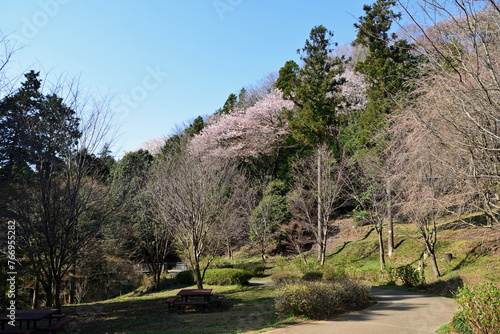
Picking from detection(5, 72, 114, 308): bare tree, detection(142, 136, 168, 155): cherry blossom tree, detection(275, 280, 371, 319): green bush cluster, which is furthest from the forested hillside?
detection(142, 136, 168, 155): cherry blossom tree

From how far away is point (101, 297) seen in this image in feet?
60.4

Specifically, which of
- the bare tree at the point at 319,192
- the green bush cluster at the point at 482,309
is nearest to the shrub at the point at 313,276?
the bare tree at the point at 319,192

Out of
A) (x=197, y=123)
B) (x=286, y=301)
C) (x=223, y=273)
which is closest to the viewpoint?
(x=286, y=301)

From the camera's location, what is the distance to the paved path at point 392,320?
20.7 feet

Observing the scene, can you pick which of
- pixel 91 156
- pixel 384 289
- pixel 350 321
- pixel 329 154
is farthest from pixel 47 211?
pixel 329 154

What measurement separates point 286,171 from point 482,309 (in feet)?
75.1

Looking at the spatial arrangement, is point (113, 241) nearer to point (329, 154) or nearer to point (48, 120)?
point (48, 120)

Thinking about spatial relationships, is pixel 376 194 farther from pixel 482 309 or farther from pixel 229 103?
pixel 229 103

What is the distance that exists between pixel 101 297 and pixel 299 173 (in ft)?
51.8

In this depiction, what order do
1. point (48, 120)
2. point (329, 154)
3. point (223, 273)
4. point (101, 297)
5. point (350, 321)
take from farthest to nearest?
point (329, 154)
point (101, 297)
point (223, 273)
point (48, 120)
point (350, 321)

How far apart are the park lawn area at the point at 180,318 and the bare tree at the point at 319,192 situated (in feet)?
27.8

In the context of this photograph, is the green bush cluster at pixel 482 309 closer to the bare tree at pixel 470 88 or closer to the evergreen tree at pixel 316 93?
the bare tree at pixel 470 88

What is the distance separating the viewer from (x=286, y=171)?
28.1m

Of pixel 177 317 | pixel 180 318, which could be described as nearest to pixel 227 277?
pixel 177 317
